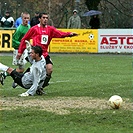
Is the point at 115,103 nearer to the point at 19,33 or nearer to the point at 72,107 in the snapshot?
the point at 72,107

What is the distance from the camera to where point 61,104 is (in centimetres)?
1213

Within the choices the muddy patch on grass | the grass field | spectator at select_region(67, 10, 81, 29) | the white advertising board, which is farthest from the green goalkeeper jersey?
spectator at select_region(67, 10, 81, 29)

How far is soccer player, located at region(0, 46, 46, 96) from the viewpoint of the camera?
542 inches

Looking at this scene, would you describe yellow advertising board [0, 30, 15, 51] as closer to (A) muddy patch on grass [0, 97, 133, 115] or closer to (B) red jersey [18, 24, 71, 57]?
(B) red jersey [18, 24, 71, 57]

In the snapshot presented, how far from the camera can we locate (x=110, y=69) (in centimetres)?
2256

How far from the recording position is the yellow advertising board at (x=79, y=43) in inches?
1257

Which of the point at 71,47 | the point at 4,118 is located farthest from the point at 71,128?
the point at 71,47

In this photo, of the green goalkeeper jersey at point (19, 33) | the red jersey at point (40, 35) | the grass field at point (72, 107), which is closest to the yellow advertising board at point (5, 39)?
the grass field at point (72, 107)

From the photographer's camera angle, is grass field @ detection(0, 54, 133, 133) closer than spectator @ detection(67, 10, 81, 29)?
Yes

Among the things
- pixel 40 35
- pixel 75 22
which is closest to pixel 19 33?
pixel 40 35

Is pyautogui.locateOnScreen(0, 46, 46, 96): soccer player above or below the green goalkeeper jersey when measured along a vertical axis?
below

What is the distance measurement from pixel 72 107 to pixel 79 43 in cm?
2037

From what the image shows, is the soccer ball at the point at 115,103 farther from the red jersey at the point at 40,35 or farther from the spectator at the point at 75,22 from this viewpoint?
the spectator at the point at 75,22

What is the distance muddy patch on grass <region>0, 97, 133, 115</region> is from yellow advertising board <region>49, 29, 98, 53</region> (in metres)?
18.8
